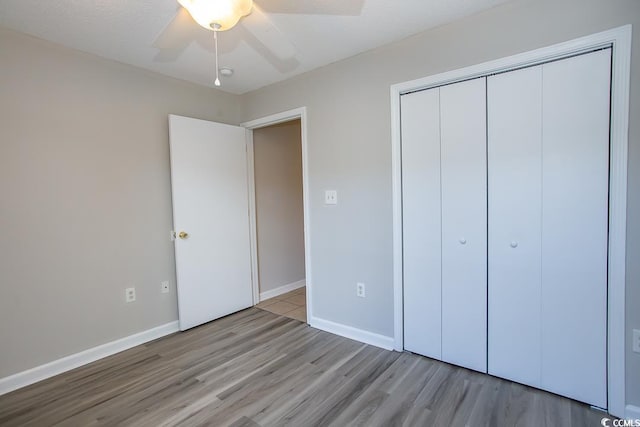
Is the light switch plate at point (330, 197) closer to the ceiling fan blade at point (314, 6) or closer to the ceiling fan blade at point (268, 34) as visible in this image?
the ceiling fan blade at point (268, 34)

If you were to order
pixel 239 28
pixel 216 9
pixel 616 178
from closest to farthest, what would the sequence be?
pixel 216 9 → pixel 616 178 → pixel 239 28

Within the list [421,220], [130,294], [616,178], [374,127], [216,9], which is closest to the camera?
[216,9]

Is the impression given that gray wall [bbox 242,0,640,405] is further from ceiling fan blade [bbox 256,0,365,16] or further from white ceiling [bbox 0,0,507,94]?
ceiling fan blade [bbox 256,0,365,16]

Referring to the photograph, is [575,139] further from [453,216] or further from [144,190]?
Answer: [144,190]

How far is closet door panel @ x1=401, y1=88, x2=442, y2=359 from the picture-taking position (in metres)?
2.25

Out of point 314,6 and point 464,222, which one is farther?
point 464,222

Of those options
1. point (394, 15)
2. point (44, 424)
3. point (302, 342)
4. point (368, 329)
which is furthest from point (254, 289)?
point (394, 15)

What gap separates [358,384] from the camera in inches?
81.3

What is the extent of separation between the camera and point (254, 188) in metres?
3.60

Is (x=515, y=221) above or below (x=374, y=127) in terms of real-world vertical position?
below

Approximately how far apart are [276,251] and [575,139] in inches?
120

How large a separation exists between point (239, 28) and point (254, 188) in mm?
1775

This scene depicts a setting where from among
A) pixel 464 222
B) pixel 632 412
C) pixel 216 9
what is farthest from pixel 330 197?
pixel 632 412

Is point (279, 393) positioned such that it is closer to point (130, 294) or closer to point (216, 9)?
point (130, 294)
